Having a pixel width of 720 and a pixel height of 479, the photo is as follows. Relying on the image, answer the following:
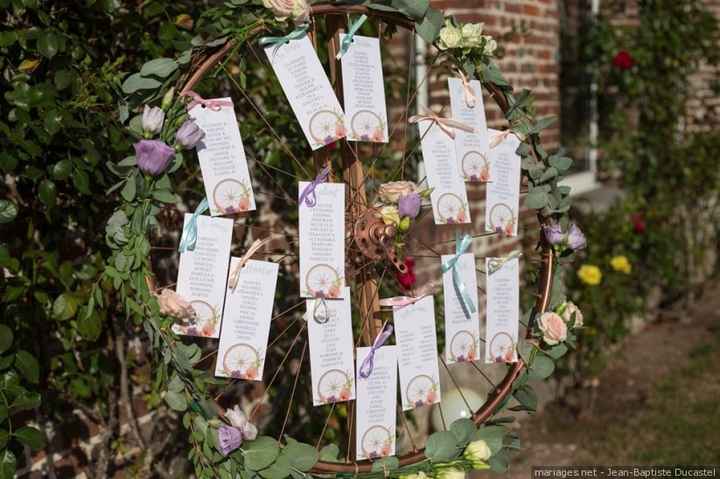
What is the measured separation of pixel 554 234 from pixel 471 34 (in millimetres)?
515

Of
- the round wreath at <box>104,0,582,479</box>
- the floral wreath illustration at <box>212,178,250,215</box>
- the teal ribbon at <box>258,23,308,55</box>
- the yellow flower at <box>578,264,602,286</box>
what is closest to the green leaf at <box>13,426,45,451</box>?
the round wreath at <box>104,0,582,479</box>

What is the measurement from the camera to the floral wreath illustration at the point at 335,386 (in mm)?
1718

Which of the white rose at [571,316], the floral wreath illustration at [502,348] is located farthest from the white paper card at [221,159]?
the white rose at [571,316]

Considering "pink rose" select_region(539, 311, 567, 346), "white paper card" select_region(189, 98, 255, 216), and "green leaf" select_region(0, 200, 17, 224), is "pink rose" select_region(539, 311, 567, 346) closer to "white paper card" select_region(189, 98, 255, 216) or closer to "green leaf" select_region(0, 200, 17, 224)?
"white paper card" select_region(189, 98, 255, 216)

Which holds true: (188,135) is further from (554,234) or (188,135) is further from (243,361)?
(554,234)

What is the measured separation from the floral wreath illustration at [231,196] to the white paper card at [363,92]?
0.86 feet

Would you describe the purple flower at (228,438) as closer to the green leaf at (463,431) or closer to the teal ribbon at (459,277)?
the green leaf at (463,431)

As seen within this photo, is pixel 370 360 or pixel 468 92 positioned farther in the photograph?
pixel 468 92

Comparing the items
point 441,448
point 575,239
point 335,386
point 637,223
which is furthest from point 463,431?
point 637,223

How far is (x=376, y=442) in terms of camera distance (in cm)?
179

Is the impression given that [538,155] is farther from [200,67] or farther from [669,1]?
[669,1]

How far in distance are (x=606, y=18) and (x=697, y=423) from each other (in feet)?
9.42

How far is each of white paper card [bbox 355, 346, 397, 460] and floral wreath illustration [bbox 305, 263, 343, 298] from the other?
156 millimetres

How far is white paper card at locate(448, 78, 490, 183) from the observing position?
189cm
